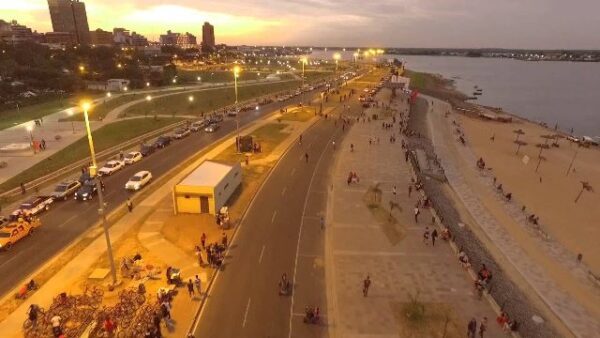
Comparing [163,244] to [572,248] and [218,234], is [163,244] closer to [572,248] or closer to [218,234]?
[218,234]

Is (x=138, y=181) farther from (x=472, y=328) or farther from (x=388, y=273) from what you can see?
(x=472, y=328)

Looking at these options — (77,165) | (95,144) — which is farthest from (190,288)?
(95,144)

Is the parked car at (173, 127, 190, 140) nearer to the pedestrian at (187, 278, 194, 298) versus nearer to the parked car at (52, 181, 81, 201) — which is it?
the parked car at (52, 181, 81, 201)

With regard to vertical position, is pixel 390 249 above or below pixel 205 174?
below

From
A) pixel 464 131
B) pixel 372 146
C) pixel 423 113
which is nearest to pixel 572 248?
pixel 372 146

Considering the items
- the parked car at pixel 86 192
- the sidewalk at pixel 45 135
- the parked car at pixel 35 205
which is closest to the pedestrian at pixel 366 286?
the parked car at pixel 86 192

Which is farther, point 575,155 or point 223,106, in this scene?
point 223,106
